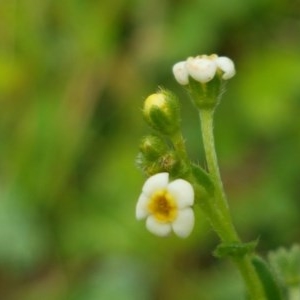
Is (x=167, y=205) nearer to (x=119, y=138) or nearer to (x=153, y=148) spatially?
(x=153, y=148)

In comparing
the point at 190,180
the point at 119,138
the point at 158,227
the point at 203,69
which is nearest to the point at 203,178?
the point at 190,180

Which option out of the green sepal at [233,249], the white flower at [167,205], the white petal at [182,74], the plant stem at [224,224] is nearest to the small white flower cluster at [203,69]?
the white petal at [182,74]

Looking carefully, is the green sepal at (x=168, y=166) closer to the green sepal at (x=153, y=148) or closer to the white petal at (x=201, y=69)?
the green sepal at (x=153, y=148)

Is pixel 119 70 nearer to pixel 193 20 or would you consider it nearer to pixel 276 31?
pixel 193 20

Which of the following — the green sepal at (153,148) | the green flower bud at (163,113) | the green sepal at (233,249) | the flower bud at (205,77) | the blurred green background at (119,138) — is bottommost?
the green sepal at (233,249)

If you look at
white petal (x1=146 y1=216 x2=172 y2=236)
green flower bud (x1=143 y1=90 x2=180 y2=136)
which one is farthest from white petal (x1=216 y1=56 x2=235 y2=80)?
white petal (x1=146 y1=216 x2=172 y2=236)

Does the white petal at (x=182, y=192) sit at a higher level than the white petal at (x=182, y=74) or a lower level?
lower
